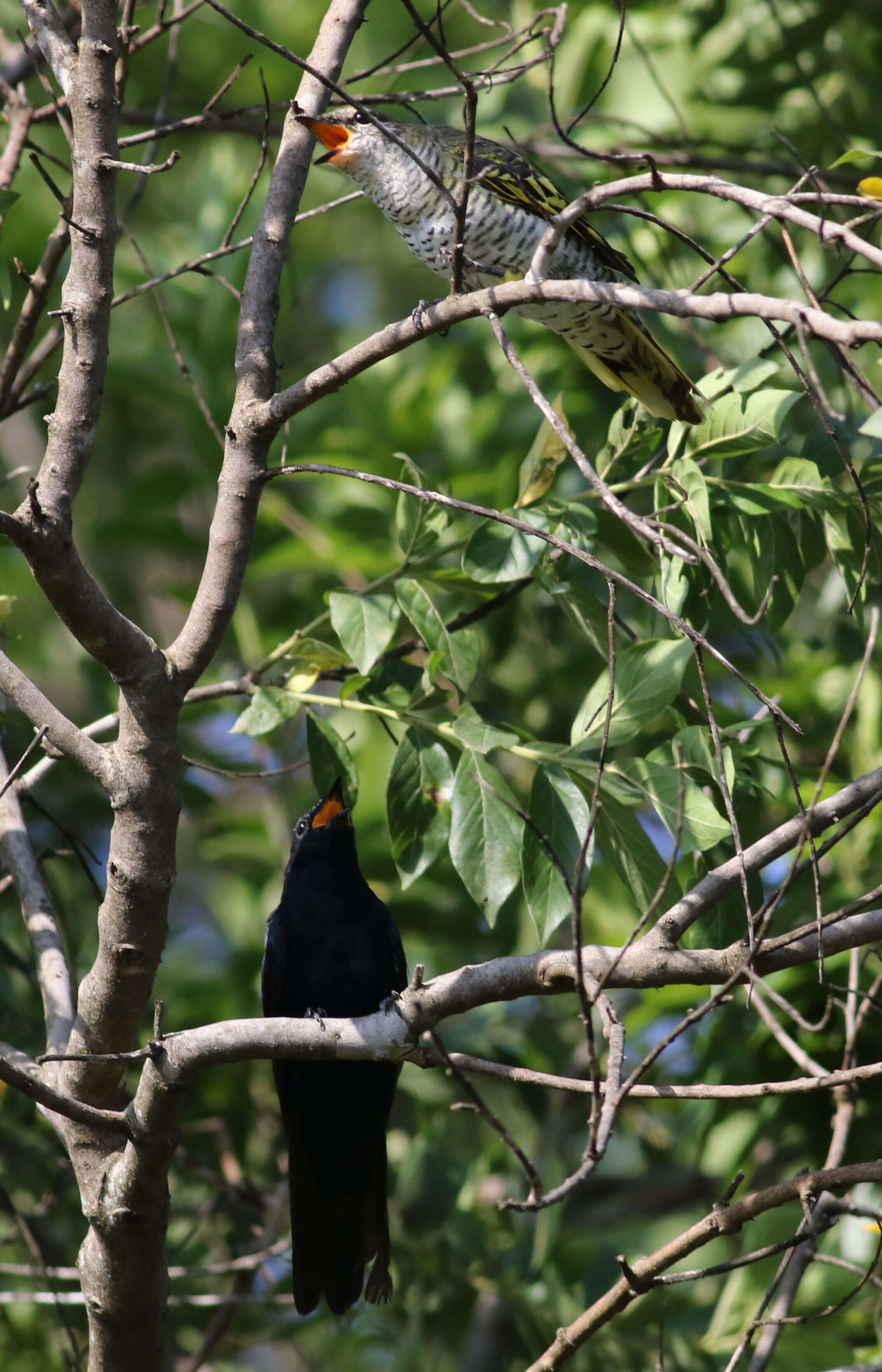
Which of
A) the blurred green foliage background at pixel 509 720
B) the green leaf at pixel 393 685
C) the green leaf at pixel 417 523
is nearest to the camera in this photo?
the green leaf at pixel 417 523

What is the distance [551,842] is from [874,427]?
1.39m

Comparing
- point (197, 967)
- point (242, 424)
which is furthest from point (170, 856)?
point (197, 967)

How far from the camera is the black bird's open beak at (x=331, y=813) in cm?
446

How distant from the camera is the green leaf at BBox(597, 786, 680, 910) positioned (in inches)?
117

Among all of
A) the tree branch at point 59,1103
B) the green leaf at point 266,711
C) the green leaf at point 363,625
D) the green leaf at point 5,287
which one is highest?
the green leaf at point 5,287

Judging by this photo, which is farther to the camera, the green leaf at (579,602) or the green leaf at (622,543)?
the green leaf at (622,543)

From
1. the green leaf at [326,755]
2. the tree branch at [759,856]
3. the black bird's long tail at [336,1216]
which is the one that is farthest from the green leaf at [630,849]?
the black bird's long tail at [336,1216]

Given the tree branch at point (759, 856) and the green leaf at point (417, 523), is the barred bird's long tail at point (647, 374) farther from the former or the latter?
the tree branch at point (759, 856)

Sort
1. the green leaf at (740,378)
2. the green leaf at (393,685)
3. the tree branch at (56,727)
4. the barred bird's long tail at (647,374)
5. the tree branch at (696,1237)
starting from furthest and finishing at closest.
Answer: the barred bird's long tail at (647,374), the green leaf at (393,685), the green leaf at (740,378), the tree branch at (56,727), the tree branch at (696,1237)

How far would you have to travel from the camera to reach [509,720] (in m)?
3.80

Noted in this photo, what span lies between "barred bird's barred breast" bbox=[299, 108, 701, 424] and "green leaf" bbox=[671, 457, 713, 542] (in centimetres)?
70

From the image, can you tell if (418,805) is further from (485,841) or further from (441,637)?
(441,637)

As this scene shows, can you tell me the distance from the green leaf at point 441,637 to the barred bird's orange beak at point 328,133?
1.21 m

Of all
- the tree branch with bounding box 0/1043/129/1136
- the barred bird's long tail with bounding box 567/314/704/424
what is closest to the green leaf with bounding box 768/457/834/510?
the barred bird's long tail with bounding box 567/314/704/424
